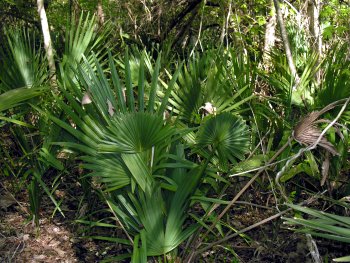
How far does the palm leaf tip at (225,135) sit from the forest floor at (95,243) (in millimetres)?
812

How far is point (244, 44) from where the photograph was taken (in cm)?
660

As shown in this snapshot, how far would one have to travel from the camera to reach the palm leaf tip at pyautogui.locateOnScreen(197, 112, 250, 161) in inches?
135

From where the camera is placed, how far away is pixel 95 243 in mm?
4324

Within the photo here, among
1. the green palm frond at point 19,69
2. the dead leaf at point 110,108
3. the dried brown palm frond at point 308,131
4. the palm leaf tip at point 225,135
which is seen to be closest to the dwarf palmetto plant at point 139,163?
the dead leaf at point 110,108

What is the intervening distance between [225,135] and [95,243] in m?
1.62

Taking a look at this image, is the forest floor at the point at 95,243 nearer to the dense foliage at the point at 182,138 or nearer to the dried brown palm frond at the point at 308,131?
the dense foliage at the point at 182,138

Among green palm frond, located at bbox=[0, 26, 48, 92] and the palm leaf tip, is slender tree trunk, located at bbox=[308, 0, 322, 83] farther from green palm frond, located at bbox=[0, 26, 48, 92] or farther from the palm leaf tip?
green palm frond, located at bbox=[0, 26, 48, 92]

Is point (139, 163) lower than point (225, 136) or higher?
higher

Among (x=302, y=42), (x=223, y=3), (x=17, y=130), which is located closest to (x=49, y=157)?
(x=17, y=130)

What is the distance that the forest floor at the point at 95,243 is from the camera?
13.4ft

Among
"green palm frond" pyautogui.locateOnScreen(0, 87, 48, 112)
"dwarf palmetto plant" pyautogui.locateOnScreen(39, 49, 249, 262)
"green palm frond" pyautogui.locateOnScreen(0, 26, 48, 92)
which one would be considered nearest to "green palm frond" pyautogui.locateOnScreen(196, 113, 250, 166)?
"dwarf palmetto plant" pyautogui.locateOnScreen(39, 49, 249, 262)

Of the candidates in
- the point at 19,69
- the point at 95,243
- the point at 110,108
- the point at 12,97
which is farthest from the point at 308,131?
the point at 19,69

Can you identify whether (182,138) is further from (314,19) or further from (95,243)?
(314,19)

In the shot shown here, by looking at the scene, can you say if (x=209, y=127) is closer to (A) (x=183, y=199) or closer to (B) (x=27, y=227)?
(A) (x=183, y=199)
